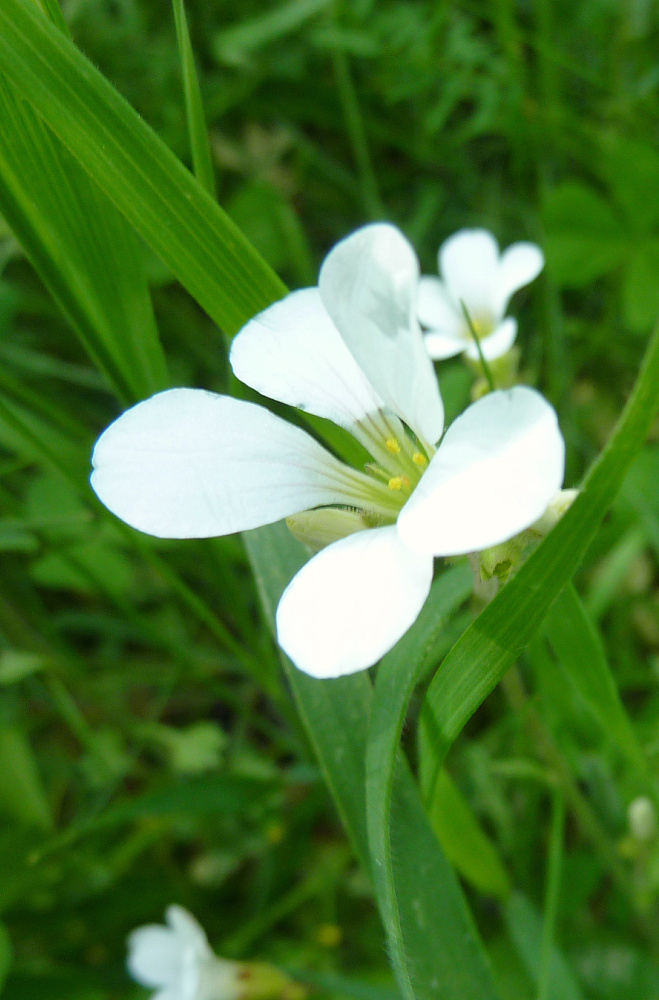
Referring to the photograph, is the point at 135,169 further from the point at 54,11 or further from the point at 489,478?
the point at 489,478

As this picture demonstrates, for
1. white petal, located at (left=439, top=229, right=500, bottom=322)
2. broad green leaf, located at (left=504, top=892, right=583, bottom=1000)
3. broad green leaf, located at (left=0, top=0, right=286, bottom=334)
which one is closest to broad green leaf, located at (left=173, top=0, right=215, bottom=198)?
broad green leaf, located at (left=0, top=0, right=286, bottom=334)

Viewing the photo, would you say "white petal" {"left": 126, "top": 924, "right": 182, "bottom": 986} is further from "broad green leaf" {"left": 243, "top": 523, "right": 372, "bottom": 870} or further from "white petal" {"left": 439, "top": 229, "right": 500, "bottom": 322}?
"white petal" {"left": 439, "top": 229, "right": 500, "bottom": 322}

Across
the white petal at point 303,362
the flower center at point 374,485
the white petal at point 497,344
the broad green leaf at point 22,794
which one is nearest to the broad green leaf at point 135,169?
the white petal at point 303,362

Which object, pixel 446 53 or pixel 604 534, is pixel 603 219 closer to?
pixel 446 53

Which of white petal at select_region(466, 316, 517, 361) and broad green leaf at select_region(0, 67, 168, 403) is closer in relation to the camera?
broad green leaf at select_region(0, 67, 168, 403)

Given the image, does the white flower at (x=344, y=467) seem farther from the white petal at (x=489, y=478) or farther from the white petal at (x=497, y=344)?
the white petal at (x=497, y=344)
